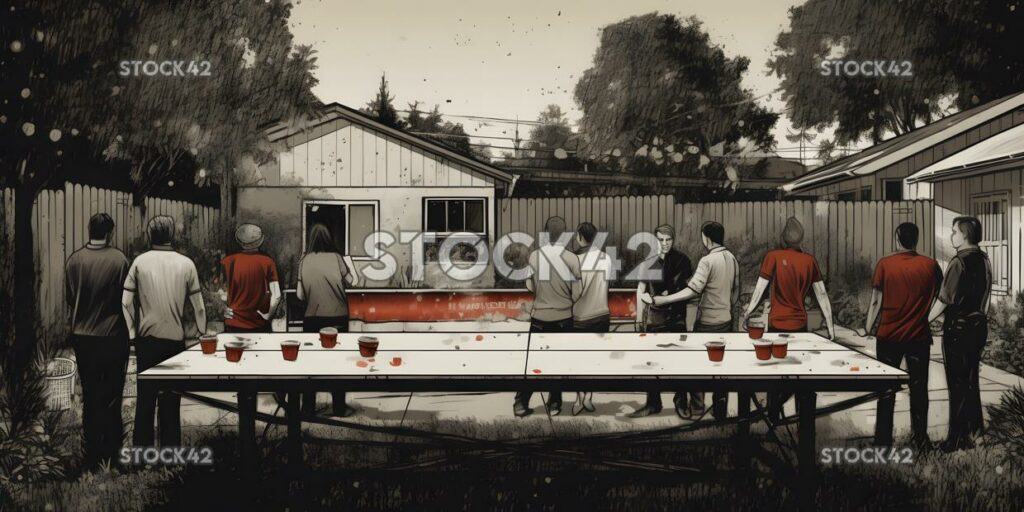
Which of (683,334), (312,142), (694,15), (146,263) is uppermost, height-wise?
(694,15)

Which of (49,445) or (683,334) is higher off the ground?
(683,334)

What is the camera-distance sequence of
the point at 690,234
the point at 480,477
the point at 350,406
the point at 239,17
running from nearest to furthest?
the point at 480,477 → the point at 350,406 → the point at 239,17 → the point at 690,234

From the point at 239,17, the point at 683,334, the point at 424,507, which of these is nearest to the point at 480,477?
the point at 424,507

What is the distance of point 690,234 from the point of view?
34.0ft

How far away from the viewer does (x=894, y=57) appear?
771 centimetres

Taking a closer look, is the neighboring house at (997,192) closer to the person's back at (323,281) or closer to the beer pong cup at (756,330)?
the beer pong cup at (756,330)

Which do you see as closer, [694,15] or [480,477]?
[480,477]

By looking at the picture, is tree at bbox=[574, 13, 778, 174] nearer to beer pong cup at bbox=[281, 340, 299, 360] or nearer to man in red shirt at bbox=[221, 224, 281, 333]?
man in red shirt at bbox=[221, 224, 281, 333]

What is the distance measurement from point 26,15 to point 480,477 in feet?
15.3

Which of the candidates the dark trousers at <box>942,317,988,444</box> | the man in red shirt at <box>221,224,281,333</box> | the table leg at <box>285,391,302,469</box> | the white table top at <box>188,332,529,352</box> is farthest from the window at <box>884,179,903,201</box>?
the table leg at <box>285,391,302,469</box>

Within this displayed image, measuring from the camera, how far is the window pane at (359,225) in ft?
32.2

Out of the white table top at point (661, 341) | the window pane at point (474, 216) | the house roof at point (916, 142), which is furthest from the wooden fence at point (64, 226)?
the house roof at point (916, 142)

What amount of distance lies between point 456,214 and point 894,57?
205 inches

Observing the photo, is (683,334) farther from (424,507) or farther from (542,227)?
(542,227)
